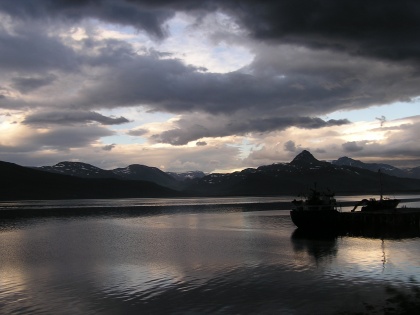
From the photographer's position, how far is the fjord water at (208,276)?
3341cm

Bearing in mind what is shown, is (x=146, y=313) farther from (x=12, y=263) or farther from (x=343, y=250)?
(x=343, y=250)

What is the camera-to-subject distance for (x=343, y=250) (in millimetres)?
65062

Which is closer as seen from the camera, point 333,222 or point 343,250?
point 343,250

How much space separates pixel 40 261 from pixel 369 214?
78.8 metres

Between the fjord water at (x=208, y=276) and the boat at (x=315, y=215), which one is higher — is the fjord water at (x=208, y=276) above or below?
below

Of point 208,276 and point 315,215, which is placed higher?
point 315,215

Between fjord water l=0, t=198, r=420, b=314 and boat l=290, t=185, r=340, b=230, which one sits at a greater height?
boat l=290, t=185, r=340, b=230

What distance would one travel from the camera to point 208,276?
45094 mm

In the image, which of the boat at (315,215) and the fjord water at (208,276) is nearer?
the fjord water at (208,276)

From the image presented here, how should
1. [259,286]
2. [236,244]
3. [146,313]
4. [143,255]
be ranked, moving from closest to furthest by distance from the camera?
[146,313] < [259,286] < [143,255] < [236,244]

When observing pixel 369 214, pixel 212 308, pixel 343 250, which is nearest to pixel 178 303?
pixel 212 308

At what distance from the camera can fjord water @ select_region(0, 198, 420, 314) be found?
110 ft

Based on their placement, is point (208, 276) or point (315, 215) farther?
point (315, 215)

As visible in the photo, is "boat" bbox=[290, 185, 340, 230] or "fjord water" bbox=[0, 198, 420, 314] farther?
"boat" bbox=[290, 185, 340, 230]
